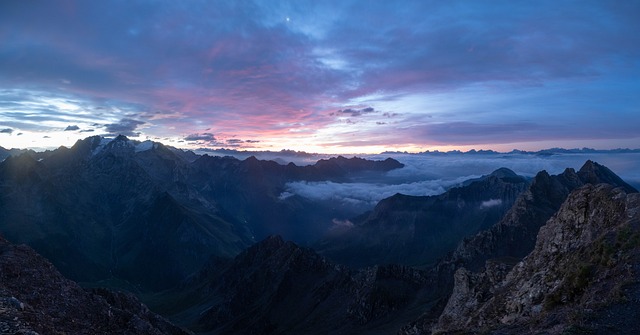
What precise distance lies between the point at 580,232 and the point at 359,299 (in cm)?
14750

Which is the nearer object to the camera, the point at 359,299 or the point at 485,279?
the point at 485,279

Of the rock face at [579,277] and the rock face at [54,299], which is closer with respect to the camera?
the rock face at [579,277]

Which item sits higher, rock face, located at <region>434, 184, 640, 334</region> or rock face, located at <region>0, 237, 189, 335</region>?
rock face, located at <region>434, 184, 640, 334</region>

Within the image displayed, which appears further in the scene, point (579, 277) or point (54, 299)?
point (54, 299)

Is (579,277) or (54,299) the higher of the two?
(579,277)

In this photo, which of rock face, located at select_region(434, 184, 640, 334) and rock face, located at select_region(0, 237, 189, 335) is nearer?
rock face, located at select_region(434, 184, 640, 334)

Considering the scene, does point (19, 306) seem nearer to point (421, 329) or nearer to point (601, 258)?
point (601, 258)

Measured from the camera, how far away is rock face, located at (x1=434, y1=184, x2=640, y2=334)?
31.5m

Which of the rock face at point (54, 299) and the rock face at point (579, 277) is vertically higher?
the rock face at point (579, 277)

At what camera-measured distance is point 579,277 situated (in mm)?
39406

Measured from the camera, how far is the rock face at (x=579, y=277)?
31.5 meters

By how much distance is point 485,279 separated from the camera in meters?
80.4

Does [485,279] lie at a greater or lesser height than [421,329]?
greater

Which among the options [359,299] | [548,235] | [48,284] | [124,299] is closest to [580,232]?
[548,235]
